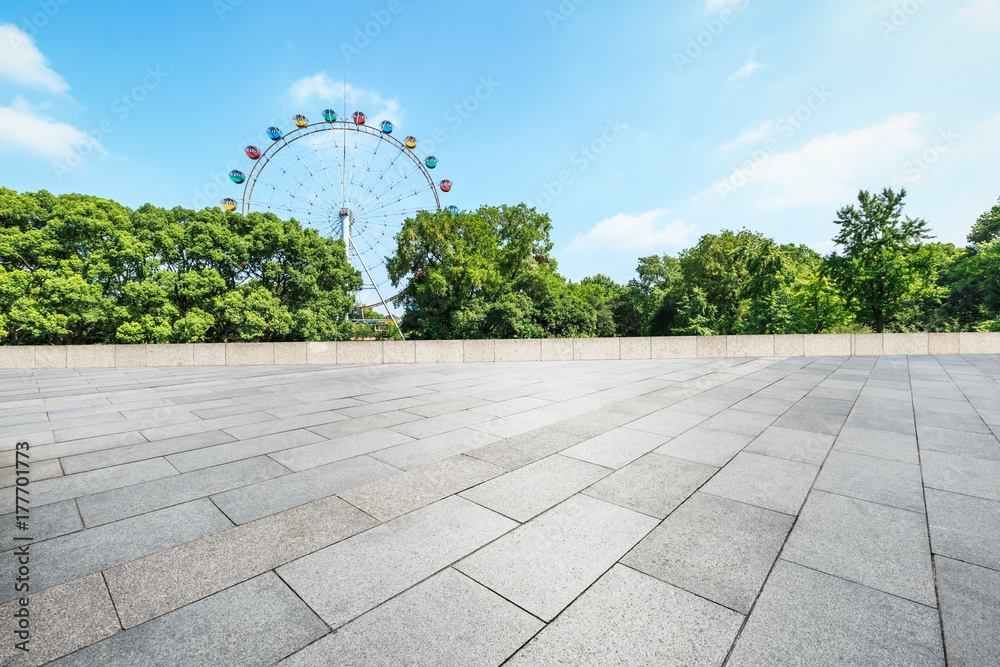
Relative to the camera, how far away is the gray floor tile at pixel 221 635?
76.5 inches

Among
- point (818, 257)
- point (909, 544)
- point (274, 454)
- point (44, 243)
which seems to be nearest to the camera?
point (909, 544)

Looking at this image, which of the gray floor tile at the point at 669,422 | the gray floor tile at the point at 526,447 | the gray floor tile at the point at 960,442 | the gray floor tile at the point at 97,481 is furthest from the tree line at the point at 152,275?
the gray floor tile at the point at 960,442

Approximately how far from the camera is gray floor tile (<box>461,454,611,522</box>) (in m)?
3.53

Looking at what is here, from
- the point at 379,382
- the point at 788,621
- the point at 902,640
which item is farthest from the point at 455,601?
the point at 379,382

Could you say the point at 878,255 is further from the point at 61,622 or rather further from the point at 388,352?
the point at 61,622

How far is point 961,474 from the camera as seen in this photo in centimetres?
418

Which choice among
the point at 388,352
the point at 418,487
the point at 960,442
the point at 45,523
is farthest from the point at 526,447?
the point at 388,352

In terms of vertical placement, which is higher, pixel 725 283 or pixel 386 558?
pixel 725 283

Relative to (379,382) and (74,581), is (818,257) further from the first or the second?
(74,581)

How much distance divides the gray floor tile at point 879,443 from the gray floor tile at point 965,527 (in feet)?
3.67

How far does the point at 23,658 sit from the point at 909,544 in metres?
5.07

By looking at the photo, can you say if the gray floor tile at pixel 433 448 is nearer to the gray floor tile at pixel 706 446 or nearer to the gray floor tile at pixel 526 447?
the gray floor tile at pixel 526 447

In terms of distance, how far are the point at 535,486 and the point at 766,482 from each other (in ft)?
7.21

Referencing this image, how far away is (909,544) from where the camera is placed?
290 cm
